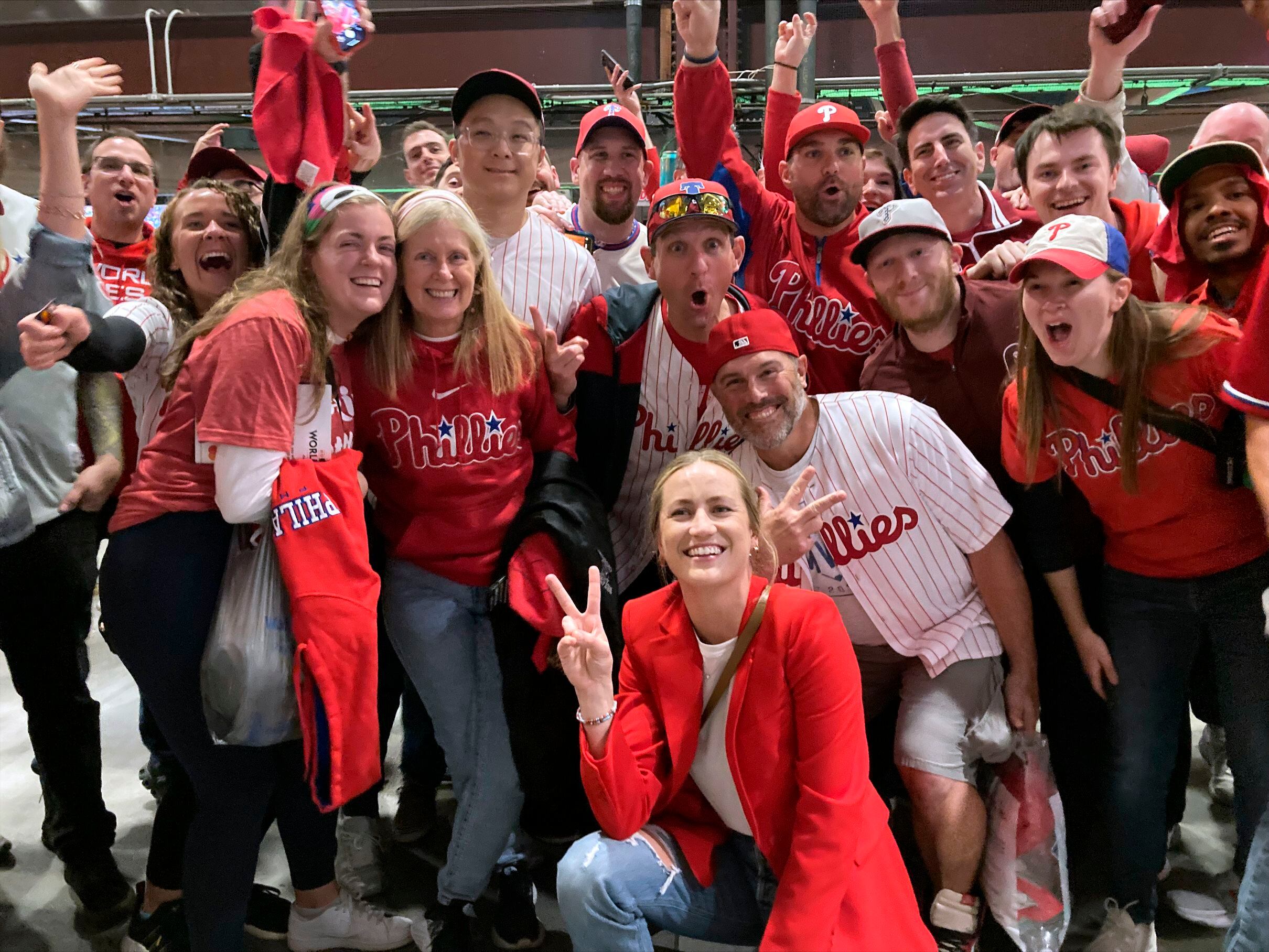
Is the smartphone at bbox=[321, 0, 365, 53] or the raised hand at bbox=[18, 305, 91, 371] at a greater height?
the smartphone at bbox=[321, 0, 365, 53]

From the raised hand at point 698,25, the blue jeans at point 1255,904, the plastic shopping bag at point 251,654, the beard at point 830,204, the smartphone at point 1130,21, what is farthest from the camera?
the beard at point 830,204

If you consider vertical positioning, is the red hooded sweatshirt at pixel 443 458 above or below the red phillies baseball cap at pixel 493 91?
below

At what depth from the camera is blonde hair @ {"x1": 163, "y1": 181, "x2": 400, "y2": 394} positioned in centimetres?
224

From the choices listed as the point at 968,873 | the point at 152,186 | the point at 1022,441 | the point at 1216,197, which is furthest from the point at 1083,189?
the point at 152,186

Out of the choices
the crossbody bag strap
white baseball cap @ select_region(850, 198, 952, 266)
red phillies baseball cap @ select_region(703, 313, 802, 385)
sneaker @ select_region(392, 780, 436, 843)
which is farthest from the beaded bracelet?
white baseball cap @ select_region(850, 198, 952, 266)

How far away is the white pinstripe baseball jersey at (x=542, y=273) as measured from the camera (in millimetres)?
2883

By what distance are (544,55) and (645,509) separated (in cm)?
669

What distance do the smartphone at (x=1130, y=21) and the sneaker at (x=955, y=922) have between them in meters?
2.75

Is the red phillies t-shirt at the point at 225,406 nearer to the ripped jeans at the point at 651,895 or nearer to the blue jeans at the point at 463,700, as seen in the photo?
the blue jeans at the point at 463,700

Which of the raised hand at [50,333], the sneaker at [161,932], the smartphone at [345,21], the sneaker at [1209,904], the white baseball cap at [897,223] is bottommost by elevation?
the sneaker at [1209,904]

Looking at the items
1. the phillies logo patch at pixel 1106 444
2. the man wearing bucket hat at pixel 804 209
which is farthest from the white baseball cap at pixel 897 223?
the phillies logo patch at pixel 1106 444

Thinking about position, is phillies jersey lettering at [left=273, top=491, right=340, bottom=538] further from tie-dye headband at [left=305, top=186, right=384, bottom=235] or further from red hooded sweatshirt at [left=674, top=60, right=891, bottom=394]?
red hooded sweatshirt at [left=674, top=60, right=891, bottom=394]

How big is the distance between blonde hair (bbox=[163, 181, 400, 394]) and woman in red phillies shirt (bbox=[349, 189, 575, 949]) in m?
0.21

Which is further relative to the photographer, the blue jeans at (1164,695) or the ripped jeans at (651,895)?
the blue jeans at (1164,695)
